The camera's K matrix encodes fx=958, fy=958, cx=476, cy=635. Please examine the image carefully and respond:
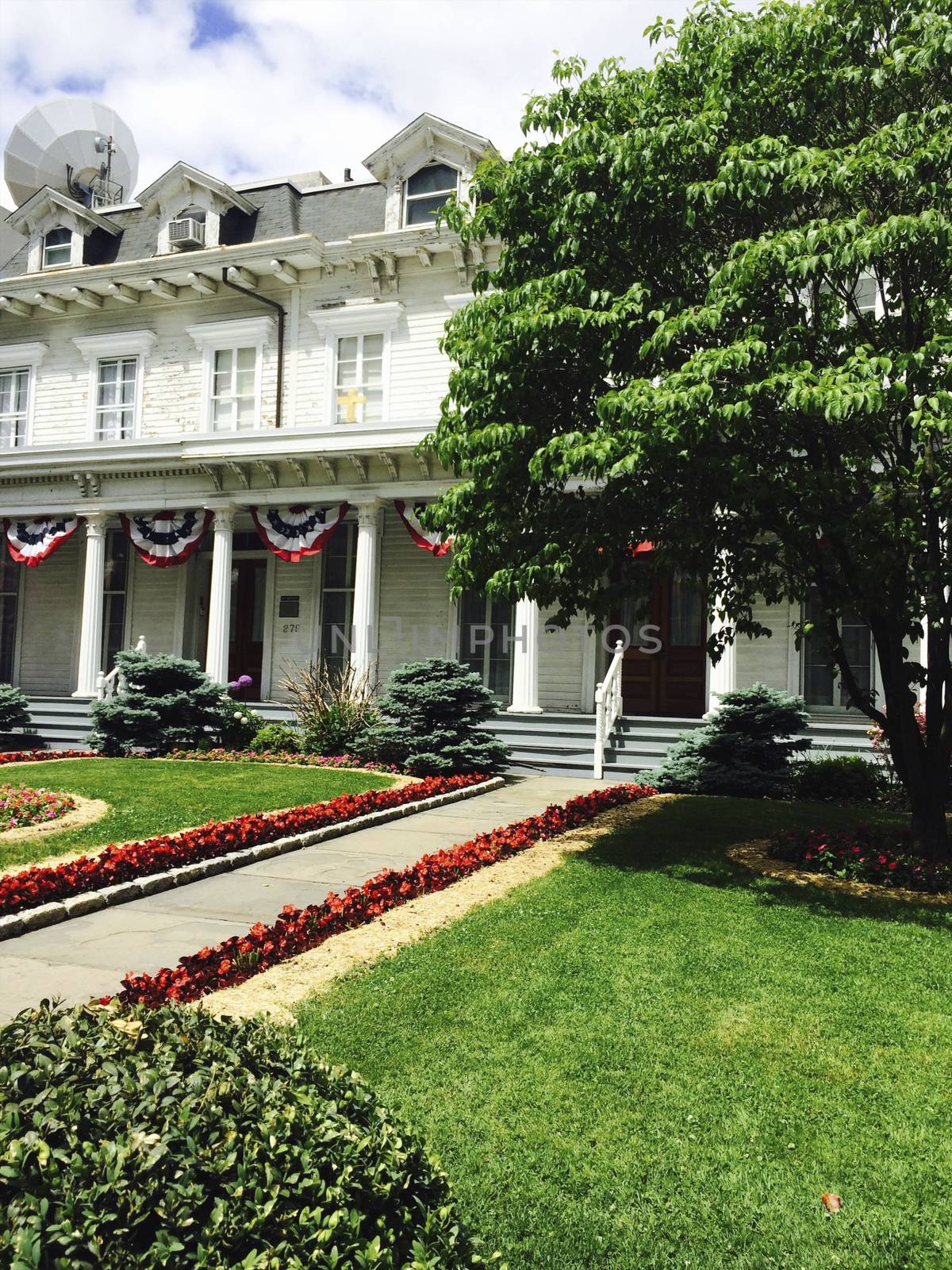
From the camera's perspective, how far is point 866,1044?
4.73 m

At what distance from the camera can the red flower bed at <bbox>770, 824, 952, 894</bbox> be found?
26.5 ft

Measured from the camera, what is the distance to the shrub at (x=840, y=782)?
12883 mm

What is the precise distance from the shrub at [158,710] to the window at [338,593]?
3907 millimetres

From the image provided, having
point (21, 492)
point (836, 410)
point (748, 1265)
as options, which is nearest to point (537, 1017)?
point (748, 1265)

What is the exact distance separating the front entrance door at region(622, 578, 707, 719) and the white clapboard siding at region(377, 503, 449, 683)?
4029 millimetres

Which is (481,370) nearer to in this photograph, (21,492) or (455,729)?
(455,729)

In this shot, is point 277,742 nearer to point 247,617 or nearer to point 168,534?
point 168,534

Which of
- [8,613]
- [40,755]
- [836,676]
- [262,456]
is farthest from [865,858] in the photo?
[8,613]

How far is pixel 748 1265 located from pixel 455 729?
38.0 ft

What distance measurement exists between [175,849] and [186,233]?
1715 centimetres

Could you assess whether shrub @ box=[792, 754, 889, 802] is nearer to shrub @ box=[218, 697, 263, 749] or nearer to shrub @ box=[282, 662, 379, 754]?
shrub @ box=[282, 662, 379, 754]

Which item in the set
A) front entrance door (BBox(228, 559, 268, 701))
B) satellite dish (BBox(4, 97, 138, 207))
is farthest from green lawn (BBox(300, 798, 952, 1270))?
satellite dish (BBox(4, 97, 138, 207))

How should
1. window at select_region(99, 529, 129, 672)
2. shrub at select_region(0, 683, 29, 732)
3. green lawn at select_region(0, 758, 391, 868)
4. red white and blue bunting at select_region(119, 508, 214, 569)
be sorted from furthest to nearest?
window at select_region(99, 529, 129, 672) < red white and blue bunting at select_region(119, 508, 214, 569) < shrub at select_region(0, 683, 29, 732) < green lawn at select_region(0, 758, 391, 868)

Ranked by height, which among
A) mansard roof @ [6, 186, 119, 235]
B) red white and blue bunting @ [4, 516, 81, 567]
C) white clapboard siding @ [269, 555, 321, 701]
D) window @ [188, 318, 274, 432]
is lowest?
A: white clapboard siding @ [269, 555, 321, 701]
